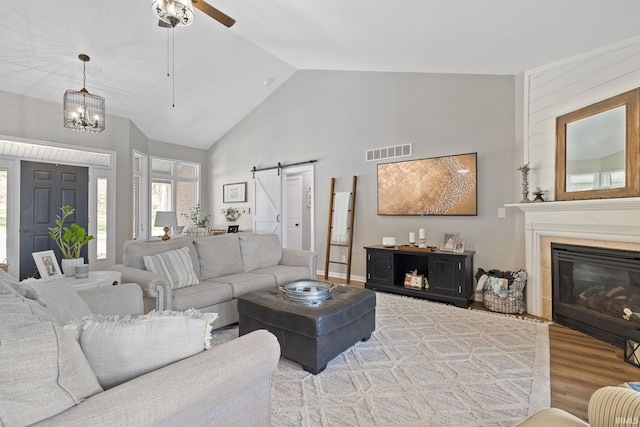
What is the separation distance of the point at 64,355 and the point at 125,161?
232 inches

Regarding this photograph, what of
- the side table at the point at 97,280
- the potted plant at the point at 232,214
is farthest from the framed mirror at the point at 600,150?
the potted plant at the point at 232,214

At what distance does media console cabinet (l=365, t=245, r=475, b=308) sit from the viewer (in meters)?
3.86

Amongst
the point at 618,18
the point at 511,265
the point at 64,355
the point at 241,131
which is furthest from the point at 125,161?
the point at 618,18

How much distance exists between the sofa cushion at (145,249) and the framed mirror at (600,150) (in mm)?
3833

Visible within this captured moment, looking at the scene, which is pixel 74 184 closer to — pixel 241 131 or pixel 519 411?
pixel 241 131

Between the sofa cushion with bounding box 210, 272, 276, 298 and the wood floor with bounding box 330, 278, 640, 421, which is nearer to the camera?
the wood floor with bounding box 330, 278, 640, 421

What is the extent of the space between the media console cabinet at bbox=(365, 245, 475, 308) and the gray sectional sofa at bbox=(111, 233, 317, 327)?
1063mm

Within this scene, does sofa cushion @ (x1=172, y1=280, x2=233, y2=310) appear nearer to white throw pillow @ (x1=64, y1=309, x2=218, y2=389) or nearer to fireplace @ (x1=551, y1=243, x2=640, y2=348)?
white throw pillow @ (x1=64, y1=309, x2=218, y2=389)

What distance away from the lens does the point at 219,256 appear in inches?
137

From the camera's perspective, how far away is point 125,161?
580 cm

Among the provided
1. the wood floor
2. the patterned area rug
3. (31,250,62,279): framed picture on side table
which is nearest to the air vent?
the patterned area rug

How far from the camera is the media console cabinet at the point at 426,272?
3.86 metres

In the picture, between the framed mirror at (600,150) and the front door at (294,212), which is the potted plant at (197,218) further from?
the framed mirror at (600,150)

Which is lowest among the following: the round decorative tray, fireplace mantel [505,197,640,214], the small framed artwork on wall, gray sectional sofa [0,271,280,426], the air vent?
the round decorative tray
